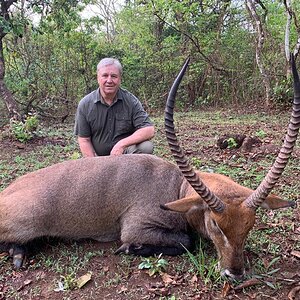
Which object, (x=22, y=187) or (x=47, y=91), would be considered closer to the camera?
(x=22, y=187)

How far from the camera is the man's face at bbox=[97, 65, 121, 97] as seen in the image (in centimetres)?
539

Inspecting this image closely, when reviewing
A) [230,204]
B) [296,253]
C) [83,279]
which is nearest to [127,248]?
[83,279]

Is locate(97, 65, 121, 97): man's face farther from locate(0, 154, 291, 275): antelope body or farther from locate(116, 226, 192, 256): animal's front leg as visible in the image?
locate(116, 226, 192, 256): animal's front leg

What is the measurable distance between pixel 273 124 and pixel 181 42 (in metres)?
7.46

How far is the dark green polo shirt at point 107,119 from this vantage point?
18.3 ft

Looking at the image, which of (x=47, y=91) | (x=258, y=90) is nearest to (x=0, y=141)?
(x=47, y=91)

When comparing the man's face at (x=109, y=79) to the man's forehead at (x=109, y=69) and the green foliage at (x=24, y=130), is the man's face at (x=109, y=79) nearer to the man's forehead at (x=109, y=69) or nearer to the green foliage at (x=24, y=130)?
the man's forehead at (x=109, y=69)

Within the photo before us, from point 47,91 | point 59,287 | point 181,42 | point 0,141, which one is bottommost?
point 59,287

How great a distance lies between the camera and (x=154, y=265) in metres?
3.65

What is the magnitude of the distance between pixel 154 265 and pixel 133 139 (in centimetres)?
207

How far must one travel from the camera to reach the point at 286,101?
13.1 meters

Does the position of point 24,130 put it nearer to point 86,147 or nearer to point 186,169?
point 86,147

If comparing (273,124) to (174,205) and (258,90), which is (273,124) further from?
(174,205)

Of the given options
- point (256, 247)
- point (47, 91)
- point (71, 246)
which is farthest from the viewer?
point (47, 91)
